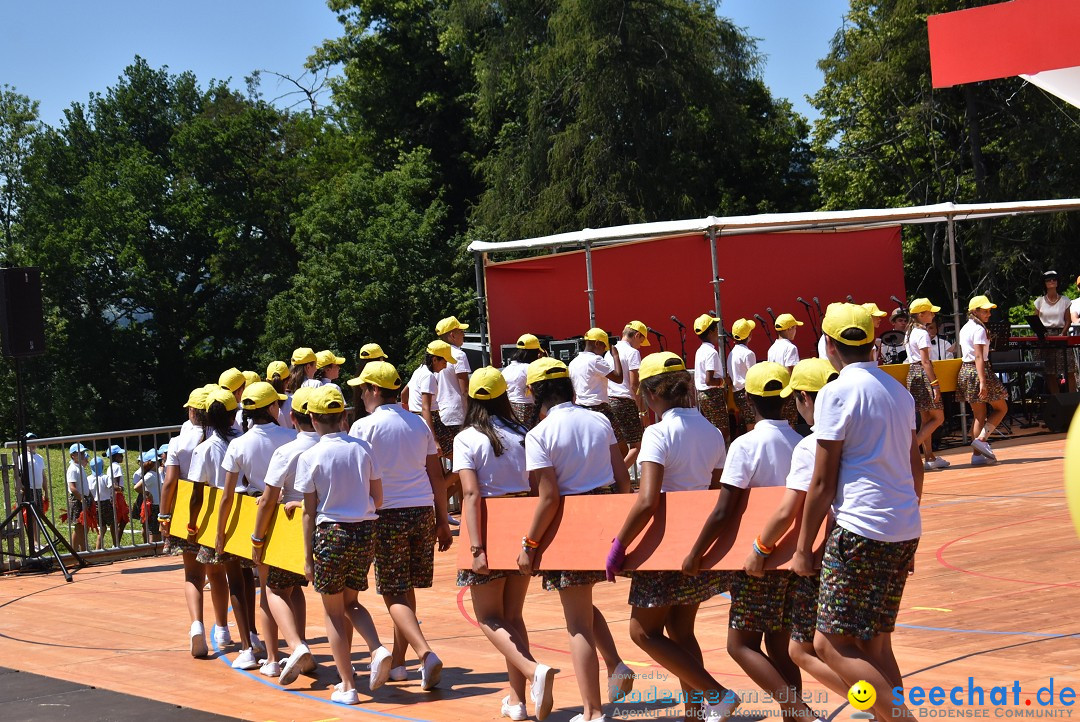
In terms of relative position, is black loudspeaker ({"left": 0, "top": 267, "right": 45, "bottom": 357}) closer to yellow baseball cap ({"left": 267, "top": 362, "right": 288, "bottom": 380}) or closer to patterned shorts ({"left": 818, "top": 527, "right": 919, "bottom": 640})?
yellow baseball cap ({"left": 267, "top": 362, "right": 288, "bottom": 380})

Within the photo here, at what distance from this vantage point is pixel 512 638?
621 centimetres

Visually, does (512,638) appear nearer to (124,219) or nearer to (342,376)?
(342,376)

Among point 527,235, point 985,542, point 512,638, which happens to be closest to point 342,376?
point 527,235

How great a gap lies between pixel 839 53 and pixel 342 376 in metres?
17.5

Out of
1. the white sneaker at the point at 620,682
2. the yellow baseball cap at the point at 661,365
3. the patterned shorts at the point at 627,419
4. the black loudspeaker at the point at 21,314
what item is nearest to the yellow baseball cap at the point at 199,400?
the white sneaker at the point at 620,682

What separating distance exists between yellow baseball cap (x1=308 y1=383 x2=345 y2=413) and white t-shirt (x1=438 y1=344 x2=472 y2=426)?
5.52 metres

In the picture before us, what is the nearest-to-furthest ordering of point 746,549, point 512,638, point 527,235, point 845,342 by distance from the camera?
point 845,342, point 746,549, point 512,638, point 527,235

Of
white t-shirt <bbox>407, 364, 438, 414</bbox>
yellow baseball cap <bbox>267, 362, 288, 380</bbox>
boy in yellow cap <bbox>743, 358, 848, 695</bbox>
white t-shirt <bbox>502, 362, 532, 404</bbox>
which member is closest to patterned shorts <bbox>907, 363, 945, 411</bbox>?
white t-shirt <bbox>502, 362, 532, 404</bbox>

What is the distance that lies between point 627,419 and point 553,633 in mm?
5504

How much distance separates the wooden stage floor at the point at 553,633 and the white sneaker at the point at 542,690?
0.27 meters

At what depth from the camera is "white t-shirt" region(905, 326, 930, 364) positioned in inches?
518

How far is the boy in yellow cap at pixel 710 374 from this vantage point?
1388cm

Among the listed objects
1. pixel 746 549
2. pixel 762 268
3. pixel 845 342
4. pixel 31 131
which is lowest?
pixel 746 549

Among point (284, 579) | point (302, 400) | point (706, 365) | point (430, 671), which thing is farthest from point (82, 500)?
point (430, 671)
